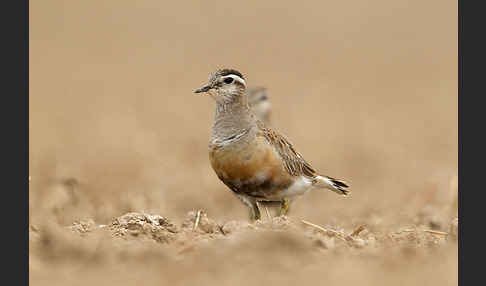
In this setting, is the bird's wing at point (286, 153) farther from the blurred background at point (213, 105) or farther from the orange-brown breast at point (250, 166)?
the blurred background at point (213, 105)

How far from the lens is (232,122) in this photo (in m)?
9.19

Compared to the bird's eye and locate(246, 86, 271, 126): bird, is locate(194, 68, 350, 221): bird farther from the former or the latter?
locate(246, 86, 271, 126): bird

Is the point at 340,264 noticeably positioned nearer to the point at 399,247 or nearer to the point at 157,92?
the point at 399,247

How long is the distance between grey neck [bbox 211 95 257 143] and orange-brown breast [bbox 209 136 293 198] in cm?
12

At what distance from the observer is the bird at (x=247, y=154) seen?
29.3 ft

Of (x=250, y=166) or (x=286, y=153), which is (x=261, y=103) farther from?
(x=250, y=166)

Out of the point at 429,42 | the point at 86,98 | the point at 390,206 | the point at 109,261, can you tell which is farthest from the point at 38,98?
the point at 429,42

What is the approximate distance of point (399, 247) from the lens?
A: 23.7 feet

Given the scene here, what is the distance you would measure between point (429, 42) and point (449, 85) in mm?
8774

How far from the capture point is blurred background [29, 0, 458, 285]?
12281mm

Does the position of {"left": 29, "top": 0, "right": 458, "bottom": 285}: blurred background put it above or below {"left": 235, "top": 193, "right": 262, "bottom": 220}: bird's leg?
above

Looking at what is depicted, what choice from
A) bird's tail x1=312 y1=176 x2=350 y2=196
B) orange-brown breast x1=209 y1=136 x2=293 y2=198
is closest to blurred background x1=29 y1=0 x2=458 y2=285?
bird's tail x1=312 y1=176 x2=350 y2=196

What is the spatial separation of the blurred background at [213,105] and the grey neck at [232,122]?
197 centimetres

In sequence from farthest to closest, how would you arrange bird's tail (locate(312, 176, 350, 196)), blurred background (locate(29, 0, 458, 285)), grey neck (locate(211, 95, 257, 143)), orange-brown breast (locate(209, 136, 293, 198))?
blurred background (locate(29, 0, 458, 285)), bird's tail (locate(312, 176, 350, 196)), grey neck (locate(211, 95, 257, 143)), orange-brown breast (locate(209, 136, 293, 198))
